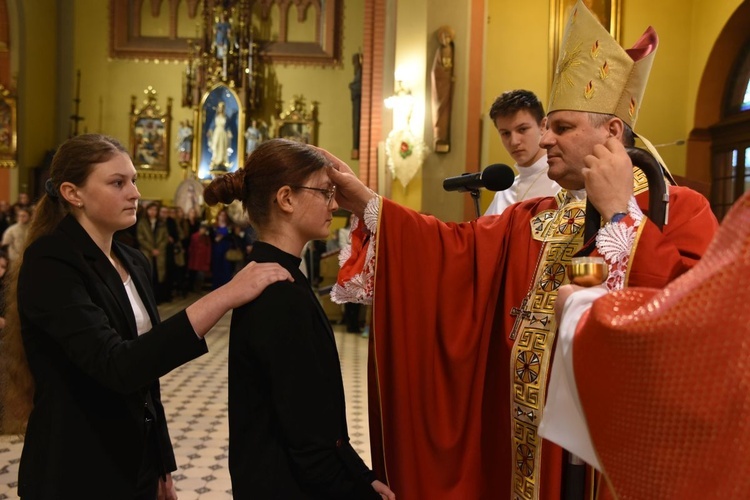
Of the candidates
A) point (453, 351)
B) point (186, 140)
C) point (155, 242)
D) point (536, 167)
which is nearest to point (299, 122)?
point (186, 140)

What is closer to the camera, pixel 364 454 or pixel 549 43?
pixel 364 454

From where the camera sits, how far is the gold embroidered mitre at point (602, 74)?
6.03ft

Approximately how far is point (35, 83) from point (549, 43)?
11.7 meters

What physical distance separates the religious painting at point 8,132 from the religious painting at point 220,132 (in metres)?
3.85

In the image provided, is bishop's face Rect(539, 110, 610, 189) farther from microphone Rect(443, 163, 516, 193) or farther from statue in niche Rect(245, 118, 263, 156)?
statue in niche Rect(245, 118, 263, 156)

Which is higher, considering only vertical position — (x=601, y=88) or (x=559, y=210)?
(x=601, y=88)

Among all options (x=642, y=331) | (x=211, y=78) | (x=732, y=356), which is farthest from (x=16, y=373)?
(x=211, y=78)

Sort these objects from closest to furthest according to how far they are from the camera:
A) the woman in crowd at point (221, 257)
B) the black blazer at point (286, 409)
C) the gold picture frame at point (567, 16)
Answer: the black blazer at point (286, 409) → the gold picture frame at point (567, 16) → the woman in crowd at point (221, 257)

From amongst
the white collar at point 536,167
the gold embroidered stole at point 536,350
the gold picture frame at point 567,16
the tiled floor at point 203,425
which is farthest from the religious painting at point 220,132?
the gold embroidered stole at point 536,350

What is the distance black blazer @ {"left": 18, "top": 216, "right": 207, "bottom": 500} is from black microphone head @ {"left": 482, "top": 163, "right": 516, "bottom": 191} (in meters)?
1.09

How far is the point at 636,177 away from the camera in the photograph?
191 cm

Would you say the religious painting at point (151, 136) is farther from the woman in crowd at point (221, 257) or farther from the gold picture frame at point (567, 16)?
the gold picture frame at point (567, 16)

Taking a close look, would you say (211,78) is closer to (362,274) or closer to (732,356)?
(362,274)

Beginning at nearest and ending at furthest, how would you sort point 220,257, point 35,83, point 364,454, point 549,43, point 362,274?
point 362,274
point 364,454
point 549,43
point 220,257
point 35,83
